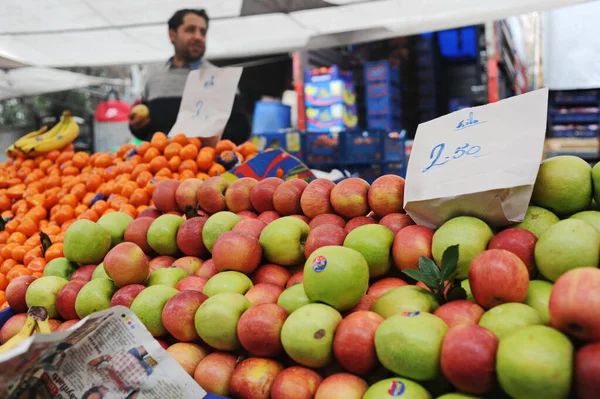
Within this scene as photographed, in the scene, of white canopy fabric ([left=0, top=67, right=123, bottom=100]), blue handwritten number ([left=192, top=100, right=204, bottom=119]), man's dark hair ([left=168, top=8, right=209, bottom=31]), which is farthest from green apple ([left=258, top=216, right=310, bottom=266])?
white canopy fabric ([left=0, top=67, right=123, bottom=100])

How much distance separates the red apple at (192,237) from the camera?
1.80 m

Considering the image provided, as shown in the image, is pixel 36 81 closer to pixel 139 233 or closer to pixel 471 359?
pixel 139 233

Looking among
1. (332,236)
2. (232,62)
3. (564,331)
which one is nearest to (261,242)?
(332,236)

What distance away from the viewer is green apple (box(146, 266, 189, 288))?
165cm

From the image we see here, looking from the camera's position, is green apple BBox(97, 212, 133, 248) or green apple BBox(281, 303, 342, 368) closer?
green apple BBox(281, 303, 342, 368)

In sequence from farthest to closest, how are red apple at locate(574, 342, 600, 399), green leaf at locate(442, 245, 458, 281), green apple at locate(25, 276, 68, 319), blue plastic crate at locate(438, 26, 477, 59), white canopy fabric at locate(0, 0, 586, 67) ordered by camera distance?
1. blue plastic crate at locate(438, 26, 477, 59)
2. white canopy fabric at locate(0, 0, 586, 67)
3. green apple at locate(25, 276, 68, 319)
4. green leaf at locate(442, 245, 458, 281)
5. red apple at locate(574, 342, 600, 399)

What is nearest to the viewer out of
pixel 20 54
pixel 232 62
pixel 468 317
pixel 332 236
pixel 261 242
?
pixel 468 317

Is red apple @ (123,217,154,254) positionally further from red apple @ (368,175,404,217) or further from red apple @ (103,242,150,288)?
red apple @ (368,175,404,217)

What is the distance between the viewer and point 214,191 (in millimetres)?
2025

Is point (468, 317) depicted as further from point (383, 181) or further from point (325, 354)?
point (383, 181)

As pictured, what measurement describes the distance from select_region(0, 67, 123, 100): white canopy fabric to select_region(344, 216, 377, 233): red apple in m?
6.41

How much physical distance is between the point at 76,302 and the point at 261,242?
0.60m

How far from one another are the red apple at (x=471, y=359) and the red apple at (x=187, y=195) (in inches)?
52.2

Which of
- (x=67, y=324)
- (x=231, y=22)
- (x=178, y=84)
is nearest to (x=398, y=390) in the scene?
(x=67, y=324)
